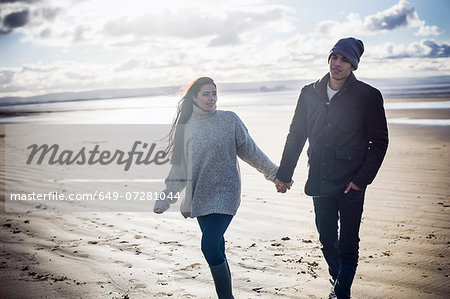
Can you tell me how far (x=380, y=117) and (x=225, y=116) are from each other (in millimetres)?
1217

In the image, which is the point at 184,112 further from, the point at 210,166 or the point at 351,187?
the point at 351,187

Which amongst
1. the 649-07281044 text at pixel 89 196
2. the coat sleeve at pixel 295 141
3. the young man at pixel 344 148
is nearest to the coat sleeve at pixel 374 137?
the young man at pixel 344 148

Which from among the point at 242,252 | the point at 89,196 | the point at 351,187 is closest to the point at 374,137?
the point at 351,187

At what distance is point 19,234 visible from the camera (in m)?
5.16

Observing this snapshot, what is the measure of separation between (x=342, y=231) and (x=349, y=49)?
1.45 metres

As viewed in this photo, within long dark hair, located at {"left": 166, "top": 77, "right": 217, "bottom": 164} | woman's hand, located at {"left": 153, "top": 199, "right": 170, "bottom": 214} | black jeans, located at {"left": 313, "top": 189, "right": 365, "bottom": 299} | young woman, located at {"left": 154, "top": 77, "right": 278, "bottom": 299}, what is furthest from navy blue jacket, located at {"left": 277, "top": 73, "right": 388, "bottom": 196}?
woman's hand, located at {"left": 153, "top": 199, "right": 170, "bottom": 214}

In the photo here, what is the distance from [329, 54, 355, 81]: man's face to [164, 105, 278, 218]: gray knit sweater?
87 centimetres

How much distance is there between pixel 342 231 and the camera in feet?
10.2

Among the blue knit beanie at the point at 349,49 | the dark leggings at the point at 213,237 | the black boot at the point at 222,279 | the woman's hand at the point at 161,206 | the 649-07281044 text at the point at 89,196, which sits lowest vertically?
the 649-07281044 text at the point at 89,196

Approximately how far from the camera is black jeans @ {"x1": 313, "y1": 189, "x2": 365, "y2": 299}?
306 cm

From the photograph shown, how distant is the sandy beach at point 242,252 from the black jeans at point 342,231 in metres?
0.40

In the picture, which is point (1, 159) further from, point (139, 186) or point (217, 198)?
point (217, 198)

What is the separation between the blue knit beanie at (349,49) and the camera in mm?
3027

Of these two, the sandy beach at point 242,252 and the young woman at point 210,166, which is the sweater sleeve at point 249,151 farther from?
the sandy beach at point 242,252
